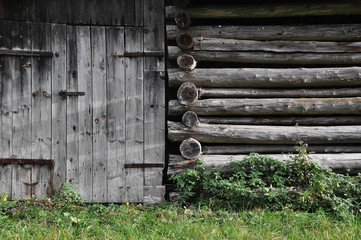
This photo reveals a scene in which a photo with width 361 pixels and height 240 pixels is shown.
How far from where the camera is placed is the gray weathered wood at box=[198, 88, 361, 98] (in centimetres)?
481

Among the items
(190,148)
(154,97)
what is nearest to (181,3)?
(154,97)

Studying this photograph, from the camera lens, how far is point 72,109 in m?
4.84

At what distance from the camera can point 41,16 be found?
4.81 metres

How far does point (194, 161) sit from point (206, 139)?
0.37 m

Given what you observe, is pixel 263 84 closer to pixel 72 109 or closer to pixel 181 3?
pixel 181 3

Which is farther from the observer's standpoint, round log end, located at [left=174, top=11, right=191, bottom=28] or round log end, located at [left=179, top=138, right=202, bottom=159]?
round log end, located at [left=174, top=11, right=191, bottom=28]

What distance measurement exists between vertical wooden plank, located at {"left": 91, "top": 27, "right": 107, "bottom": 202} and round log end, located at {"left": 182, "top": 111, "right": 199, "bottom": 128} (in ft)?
4.01

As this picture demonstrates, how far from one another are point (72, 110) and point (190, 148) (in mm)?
1858

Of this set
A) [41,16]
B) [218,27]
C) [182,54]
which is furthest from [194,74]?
[41,16]

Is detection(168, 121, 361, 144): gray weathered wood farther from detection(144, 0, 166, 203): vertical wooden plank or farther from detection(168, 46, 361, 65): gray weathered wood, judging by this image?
detection(168, 46, 361, 65): gray weathered wood

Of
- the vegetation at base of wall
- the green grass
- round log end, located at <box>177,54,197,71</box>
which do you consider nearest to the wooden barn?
round log end, located at <box>177,54,197,71</box>

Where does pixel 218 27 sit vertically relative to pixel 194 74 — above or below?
above

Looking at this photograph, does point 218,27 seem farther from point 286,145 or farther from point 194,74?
point 286,145

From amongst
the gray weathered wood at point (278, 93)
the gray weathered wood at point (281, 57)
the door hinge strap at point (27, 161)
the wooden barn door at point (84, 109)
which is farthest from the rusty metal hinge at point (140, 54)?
the door hinge strap at point (27, 161)
